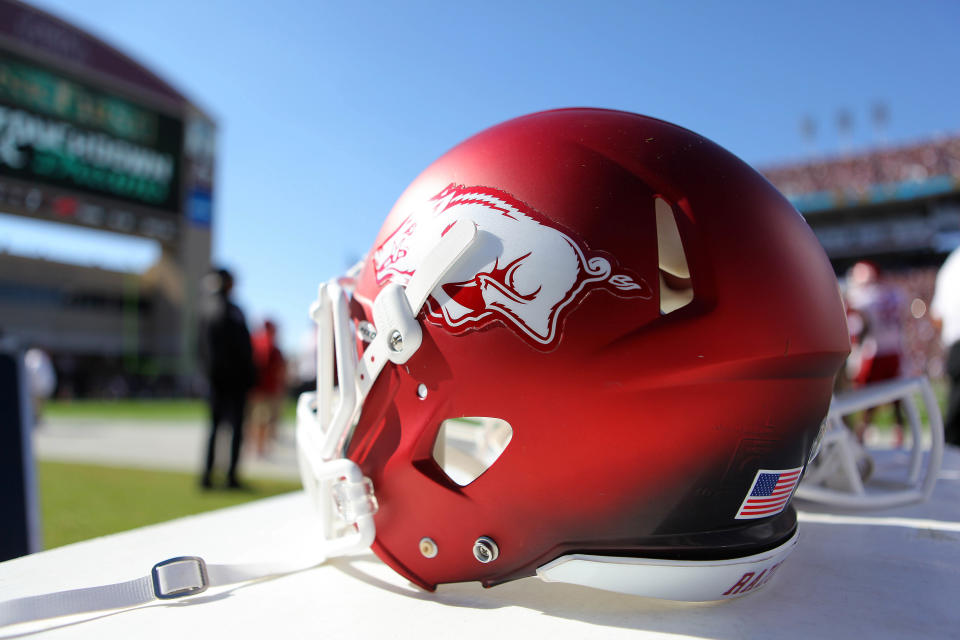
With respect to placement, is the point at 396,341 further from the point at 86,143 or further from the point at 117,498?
the point at 86,143

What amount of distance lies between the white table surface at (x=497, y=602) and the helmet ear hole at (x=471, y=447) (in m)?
0.30

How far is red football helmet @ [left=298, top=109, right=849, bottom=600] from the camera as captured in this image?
96 centimetres

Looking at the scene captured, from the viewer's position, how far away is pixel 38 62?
14555mm

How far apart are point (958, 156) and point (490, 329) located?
31129 mm

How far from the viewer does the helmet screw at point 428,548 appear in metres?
1.04

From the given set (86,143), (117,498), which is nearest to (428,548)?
(117,498)

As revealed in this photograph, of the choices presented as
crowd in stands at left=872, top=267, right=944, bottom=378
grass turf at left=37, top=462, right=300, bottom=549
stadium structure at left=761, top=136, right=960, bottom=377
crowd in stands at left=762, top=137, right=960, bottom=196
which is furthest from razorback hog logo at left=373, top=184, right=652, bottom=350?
stadium structure at left=761, top=136, right=960, bottom=377

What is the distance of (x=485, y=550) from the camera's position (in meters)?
1.00

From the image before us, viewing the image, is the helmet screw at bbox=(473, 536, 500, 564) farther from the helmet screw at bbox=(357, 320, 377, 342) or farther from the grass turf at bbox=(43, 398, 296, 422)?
the grass turf at bbox=(43, 398, 296, 422)

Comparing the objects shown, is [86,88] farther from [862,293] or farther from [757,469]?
[757,469]

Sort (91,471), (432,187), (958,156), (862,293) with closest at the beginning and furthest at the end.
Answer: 1. (432,187)
2. (862,293)
3. (91,471)
4. (958,156)

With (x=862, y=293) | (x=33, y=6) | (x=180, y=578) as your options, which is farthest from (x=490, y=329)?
(x=33, y=6)

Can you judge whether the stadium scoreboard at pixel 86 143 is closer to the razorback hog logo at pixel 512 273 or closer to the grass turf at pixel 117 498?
the grass turf at pixel 117 498

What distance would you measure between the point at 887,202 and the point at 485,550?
31.0 meters
